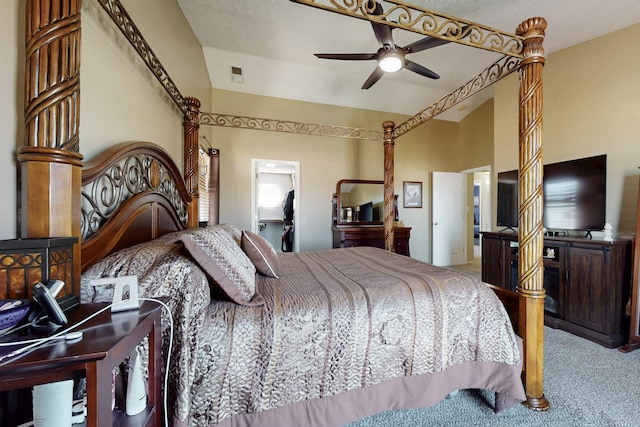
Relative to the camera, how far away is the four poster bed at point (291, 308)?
36.2 inches

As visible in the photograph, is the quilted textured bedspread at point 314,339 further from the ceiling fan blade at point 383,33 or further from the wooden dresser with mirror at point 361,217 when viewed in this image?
the wooden dresser with mirror at point 361,217

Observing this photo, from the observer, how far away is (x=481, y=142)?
487cm

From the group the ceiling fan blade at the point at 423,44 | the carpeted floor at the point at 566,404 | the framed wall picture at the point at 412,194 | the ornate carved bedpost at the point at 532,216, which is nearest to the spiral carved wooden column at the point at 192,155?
the ceiling fan blade at the point at 423,44

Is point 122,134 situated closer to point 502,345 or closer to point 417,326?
point 417,326

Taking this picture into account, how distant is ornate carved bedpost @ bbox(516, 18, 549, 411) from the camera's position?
143 centimetres

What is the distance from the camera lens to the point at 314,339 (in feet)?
3.59

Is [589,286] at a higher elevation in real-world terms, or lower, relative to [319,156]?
lower

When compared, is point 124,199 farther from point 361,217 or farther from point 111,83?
point 361,217

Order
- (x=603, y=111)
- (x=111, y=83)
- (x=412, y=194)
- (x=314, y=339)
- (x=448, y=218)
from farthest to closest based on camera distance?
(x=448, y=218) → (x=412, y=194) → (x=603, y=111) → (x=111, y=83) → (x=314, y=339)

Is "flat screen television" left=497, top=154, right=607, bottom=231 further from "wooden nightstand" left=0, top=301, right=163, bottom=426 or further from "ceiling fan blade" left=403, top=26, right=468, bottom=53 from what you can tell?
"wooden nightstand" left=0, top=301, right=163, bottom=426

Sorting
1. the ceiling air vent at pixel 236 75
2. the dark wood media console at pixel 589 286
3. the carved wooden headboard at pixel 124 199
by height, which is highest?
the ceiling air vent at pixel 236 75

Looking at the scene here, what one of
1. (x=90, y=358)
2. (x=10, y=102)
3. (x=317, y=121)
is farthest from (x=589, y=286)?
(x=317, y=121)

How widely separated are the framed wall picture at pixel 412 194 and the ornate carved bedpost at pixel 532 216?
141 inches

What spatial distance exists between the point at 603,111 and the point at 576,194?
100cm
